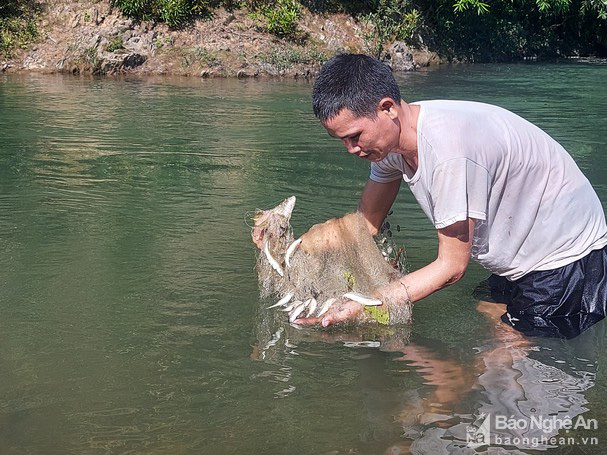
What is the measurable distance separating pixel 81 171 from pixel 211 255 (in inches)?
115

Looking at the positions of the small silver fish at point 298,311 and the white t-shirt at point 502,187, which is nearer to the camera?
the white t-shirt at point 502,187

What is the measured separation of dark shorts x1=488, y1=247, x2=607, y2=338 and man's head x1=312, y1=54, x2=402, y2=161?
1.00m

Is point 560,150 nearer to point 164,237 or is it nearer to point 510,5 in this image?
point 164,237

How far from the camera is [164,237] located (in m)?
5.73

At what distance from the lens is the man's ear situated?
9.70 ft

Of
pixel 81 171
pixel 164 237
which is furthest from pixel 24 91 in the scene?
pixel 164 237

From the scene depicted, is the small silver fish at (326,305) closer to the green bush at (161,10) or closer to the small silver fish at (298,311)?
the small silver fish at (298,311)

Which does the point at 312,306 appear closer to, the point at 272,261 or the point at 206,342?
the point at 272,261

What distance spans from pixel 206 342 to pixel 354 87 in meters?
1.65

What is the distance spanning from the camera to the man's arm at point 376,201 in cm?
387

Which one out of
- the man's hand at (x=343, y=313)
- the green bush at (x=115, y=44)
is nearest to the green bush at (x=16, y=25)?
the green bush at (x=115, y=44)

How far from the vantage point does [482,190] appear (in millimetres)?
3064

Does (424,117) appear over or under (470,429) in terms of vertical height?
over

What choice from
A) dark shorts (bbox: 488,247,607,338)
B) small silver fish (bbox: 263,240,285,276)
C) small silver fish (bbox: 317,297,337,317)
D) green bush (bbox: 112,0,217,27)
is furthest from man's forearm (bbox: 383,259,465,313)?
green bush (bbox: 112,0,217,27)
